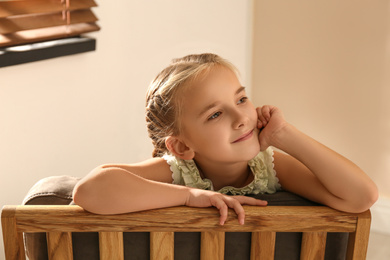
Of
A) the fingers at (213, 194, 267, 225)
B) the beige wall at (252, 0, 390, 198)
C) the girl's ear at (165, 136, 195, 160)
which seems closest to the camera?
the fingers at (213, 194, 267, 225)

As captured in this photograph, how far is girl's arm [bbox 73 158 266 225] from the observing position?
98 centimetres

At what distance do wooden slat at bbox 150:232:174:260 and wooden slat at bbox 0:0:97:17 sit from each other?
1.06m

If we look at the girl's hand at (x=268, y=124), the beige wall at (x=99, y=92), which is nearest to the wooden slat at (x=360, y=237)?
the girl's hand at (x=268, y=124)

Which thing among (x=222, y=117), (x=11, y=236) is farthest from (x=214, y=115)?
(x=11, y=236)

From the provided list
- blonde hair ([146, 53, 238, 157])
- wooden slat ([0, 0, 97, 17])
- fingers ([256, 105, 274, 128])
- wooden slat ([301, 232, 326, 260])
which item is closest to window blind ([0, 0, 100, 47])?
wooden slat ([0, 0, 97, 17])

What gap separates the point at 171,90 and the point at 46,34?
0.83 m

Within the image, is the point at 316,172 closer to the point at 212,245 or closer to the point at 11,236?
the point at 212,245

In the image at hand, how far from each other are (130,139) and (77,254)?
1278 mm

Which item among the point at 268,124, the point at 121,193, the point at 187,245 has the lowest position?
the point at 187,245

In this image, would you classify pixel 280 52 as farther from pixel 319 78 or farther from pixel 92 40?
pixel 92 40

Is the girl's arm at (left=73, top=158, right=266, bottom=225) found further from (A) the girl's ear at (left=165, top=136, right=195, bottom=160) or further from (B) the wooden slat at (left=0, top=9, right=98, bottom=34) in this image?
(B) the wooden slat at (left=0, top=9, right=98, bottom=34)

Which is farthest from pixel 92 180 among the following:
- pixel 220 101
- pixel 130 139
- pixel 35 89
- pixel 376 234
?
pixel 376 234

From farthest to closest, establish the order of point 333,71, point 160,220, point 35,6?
point 333,71
point 35,6
point 160,220

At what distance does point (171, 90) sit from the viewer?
121cm
